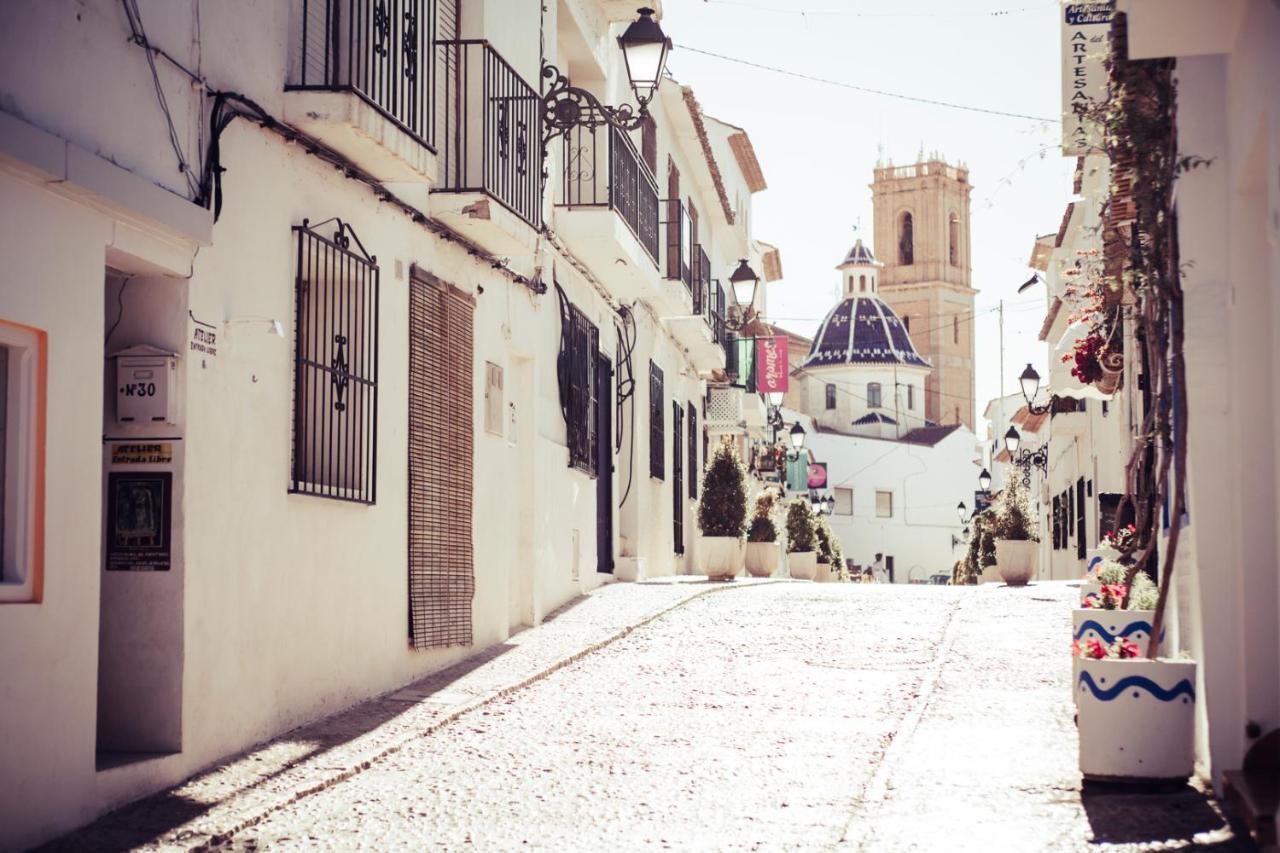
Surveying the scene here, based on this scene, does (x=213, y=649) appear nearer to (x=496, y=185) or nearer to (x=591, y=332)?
(x=496, y=185)

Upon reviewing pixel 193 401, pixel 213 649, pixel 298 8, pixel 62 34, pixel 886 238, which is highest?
pixel 886 238

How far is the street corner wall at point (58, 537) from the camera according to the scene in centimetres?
607

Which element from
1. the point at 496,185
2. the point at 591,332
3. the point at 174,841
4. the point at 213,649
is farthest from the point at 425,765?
the point at 591,332

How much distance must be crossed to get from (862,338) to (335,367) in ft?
248

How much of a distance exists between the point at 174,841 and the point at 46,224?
251 cm

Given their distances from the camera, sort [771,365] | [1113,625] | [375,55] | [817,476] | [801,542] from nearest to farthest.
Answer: [1113,625] → [375,55] → [801,542] → [771,365] → [817,476]

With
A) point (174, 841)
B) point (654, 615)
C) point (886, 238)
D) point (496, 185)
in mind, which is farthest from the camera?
point (886, 238)

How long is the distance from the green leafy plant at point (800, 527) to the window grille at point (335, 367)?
769 inches

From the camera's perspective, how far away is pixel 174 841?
626 cm

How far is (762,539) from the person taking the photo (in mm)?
23719

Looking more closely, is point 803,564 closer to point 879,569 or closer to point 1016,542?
point 1016,542

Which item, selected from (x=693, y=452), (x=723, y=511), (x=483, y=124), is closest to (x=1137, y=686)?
(x=483, y=124)

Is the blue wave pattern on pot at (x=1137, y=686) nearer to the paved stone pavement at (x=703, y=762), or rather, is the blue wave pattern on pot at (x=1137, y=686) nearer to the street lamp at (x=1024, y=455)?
the paved stone pavement at (x=703, y=762)

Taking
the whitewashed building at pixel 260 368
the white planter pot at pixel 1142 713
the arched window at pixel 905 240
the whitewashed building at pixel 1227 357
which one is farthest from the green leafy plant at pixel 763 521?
the arched window at pixel 905 240
